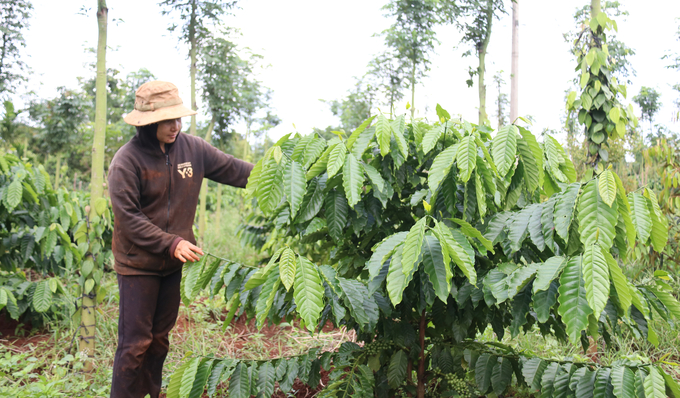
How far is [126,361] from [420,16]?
8196 millimetres

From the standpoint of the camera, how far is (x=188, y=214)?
8.13 ft


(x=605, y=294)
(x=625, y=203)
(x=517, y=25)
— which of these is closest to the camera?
(x=605, y=294)

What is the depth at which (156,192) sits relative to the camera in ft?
7.60

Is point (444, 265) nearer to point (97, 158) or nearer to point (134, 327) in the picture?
point (134, 327)

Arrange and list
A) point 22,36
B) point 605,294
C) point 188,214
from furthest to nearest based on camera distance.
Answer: point 22,36 < point 188,214 < point 605,294

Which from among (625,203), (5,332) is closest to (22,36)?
(5,332)

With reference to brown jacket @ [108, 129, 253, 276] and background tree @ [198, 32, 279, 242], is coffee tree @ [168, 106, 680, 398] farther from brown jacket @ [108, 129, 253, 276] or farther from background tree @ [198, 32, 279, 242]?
background tree @ [198, 32, 279, 242]

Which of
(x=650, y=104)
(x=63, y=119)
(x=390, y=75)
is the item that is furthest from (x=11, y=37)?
(x=650, y=104)

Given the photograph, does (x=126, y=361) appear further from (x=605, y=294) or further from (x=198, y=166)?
(x=605, y=294)

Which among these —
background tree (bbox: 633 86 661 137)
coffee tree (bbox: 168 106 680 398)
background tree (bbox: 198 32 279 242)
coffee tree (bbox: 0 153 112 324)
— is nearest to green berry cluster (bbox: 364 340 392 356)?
coffee tree (bbox: 168 106 680 398)

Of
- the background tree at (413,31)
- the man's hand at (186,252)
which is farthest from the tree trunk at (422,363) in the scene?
the background tree at (413,31)

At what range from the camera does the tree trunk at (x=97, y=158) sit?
9.47 feet

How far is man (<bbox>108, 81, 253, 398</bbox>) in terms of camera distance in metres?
2.18

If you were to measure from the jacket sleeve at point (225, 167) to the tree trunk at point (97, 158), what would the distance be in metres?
0.81
